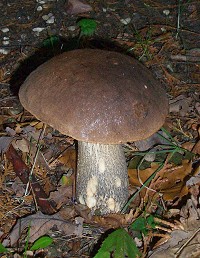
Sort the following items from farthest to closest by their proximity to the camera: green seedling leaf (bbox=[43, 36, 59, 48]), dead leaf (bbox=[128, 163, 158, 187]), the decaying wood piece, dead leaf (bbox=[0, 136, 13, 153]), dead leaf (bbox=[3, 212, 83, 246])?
green seedling leaf (bbox=[43, 36, 59, 48]) → dead leaf (bbox=[0, 136, 13, 153]) → dead leaf (bbox=[128, 163, 158, 187]) → the decaying wood piece → dead leaf (bbox=[3, 212, 83, 246])

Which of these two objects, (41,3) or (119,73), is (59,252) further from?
(41,3)

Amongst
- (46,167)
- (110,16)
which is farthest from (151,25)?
(46,167)

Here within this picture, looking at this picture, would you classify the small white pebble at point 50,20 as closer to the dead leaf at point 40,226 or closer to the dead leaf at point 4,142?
the dead leaf at point 4,142

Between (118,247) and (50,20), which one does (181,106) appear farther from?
(50,20)

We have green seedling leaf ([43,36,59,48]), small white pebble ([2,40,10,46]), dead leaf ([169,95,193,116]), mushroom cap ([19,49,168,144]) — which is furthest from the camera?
small white pebble ([2,40,10,46])

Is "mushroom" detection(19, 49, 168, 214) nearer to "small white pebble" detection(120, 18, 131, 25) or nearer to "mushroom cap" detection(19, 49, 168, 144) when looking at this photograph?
"mushroom cap" detection(19, 49, 168, 144)

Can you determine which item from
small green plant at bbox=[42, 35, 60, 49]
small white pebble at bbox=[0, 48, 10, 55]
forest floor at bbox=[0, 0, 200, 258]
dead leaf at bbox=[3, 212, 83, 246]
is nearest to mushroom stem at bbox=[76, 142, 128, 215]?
forest floor at bbox=[0, 0, 200, 258]

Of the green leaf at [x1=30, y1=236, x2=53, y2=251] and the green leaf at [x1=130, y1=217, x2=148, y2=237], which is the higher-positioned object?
the green leaf at [x1=30, y1=236, x2=53, y2=251]
